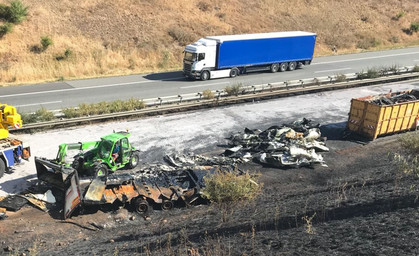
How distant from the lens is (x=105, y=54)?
34.3 meters

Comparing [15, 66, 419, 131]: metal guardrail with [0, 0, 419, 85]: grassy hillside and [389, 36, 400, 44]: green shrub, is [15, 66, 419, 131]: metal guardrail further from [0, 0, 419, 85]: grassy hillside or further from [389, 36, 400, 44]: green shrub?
[389, 36, 400, 44]: green shrub

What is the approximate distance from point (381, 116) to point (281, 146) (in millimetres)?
5565

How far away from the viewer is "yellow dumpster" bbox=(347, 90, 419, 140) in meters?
19.4

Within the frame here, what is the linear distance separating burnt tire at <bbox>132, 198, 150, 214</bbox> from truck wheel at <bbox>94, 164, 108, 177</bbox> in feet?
→ 6.67

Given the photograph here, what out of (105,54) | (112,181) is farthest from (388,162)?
(105,54)

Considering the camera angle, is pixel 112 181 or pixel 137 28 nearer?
pixel 112 181

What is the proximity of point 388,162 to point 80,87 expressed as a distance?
20744 mm

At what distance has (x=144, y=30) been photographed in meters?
38.1

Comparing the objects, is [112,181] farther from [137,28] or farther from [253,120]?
[137,28]

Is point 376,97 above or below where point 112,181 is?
above

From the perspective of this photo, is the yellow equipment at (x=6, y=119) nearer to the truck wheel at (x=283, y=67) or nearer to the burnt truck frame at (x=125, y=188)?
the burnt truck frame at (x=125, y=188)


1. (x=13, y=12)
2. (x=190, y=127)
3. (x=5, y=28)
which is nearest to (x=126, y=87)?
(x=190, y=127)

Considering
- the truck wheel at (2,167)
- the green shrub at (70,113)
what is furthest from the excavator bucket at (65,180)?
the green shrub at (70,113)

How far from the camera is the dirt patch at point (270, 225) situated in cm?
916
